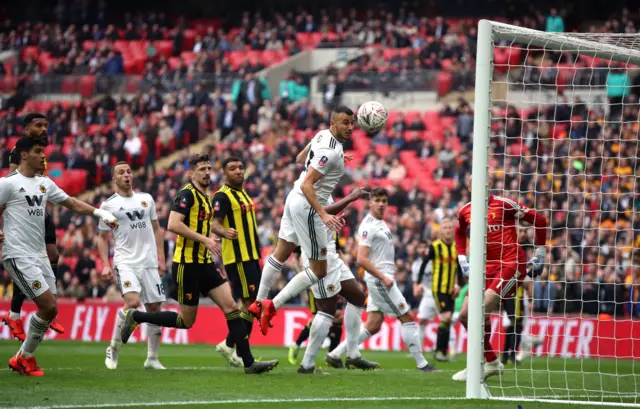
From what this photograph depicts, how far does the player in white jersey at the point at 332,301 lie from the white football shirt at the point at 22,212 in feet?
9.36

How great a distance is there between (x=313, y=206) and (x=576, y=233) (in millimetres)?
12176

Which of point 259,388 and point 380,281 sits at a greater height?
point 380,281

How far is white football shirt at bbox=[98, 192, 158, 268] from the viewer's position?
478 inches

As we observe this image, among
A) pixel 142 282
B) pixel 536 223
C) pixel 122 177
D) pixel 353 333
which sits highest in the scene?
pixel 122 177

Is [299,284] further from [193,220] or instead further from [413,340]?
[413,340]

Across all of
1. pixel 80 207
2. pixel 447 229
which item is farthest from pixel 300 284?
pixel 447 229

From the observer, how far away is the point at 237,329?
408 inches

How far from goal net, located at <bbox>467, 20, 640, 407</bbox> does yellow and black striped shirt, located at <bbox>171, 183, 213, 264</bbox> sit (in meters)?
3.21

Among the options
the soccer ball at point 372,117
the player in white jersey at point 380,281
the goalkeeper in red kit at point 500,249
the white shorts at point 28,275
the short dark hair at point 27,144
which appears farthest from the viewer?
the player in white jersey at point 380,281

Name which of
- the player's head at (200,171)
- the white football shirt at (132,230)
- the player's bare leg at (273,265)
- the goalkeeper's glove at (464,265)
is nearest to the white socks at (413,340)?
the goalkeeper's glove at (464,265)

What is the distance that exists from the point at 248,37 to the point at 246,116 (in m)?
7.00

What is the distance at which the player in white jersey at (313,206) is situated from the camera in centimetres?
977

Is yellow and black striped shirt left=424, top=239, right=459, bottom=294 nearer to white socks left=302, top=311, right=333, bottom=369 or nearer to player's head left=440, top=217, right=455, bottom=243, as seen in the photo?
player's head left=440, top=217, right=455, bottom=243

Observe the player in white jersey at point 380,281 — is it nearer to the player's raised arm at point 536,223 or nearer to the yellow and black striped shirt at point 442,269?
the player's raised arm at point 536,223
